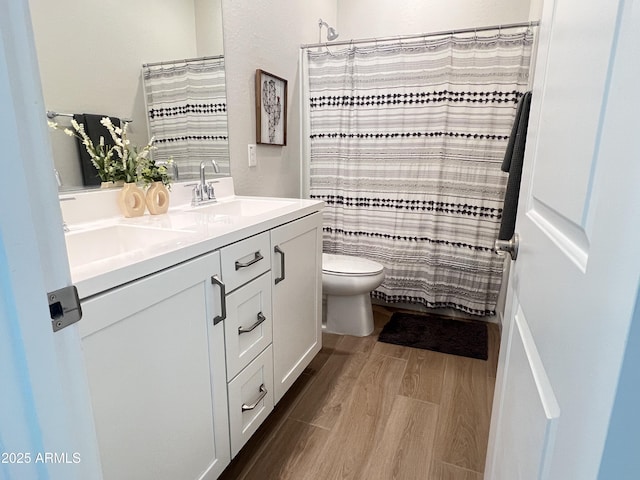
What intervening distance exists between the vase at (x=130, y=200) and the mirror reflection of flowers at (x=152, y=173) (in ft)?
0.17

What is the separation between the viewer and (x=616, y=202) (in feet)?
1.15

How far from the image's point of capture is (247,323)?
4.30 feet

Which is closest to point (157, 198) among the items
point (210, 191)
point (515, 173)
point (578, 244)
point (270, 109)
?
point (210, 191)

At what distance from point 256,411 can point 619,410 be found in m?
1.28

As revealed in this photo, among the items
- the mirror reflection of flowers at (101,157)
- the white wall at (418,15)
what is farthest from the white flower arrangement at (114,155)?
the white wall at (418,15)

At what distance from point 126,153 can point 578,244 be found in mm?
1452

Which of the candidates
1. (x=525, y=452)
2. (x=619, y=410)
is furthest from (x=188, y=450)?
(x=619, y=410)

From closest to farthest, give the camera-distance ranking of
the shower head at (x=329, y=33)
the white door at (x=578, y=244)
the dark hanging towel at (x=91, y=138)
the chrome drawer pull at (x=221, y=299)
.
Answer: the white door at (x=578, y=244), the chrome drawer pull at (x=221, y=299), the dark hanging towel at (x=91, y=138), the shower head at (x=329, y=33)

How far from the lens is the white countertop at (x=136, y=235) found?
2.69 feet

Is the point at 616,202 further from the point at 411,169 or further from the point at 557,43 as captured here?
the point at 411,169

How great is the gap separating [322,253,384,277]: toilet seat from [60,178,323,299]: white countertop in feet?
2.20

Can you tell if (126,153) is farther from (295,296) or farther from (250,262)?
(295,296)

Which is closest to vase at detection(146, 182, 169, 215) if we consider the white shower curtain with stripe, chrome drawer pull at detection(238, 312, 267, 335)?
chrome drawer pull at detection(238, 312, 267, 335)

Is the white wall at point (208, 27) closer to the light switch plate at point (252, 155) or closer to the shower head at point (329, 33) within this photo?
the light switch plate at point (252, 155)
